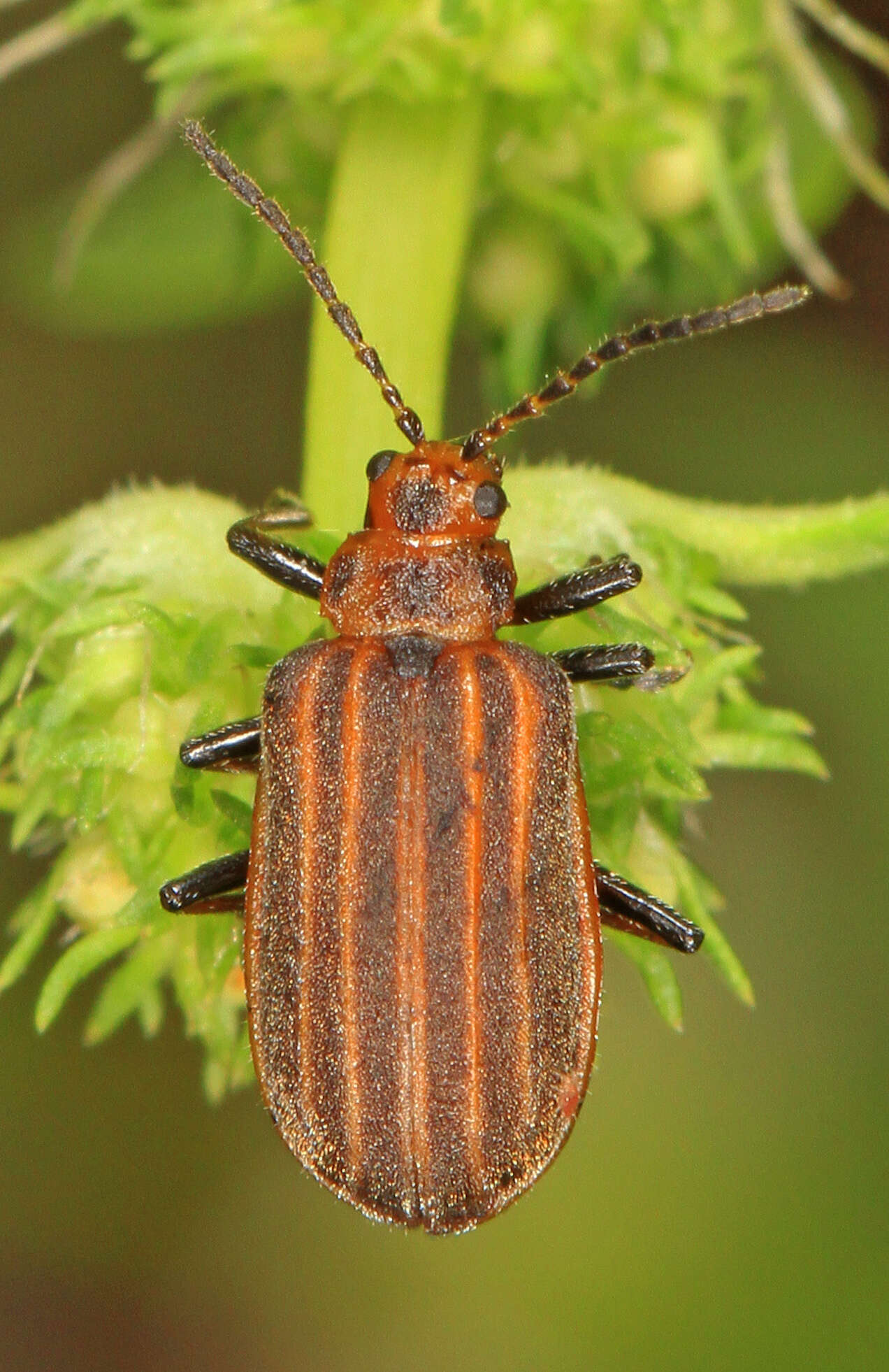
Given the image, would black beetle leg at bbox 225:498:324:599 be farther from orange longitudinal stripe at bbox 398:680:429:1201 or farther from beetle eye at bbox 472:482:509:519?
orange longitudinal stripe at bbox 398:680:429:1201

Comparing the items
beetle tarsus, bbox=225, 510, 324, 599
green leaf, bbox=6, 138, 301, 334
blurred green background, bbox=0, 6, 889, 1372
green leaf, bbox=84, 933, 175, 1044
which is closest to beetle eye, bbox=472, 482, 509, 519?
beetle tarsus, bbox=225, 510, 324, 599

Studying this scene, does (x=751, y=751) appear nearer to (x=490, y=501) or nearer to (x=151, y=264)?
(x=490, y=501)

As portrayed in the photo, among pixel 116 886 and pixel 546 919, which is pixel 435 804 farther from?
pixel 116 886

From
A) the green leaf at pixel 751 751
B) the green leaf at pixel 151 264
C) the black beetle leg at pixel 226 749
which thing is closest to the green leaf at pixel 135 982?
the black beetle leg at pixel 226 749

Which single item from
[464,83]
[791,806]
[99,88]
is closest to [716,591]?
[464,83]

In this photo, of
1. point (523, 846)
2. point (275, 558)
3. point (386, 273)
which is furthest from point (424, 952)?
point (386, 273)

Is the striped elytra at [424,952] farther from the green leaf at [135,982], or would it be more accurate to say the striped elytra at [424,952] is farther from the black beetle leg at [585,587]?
the green leaf at [135,982]

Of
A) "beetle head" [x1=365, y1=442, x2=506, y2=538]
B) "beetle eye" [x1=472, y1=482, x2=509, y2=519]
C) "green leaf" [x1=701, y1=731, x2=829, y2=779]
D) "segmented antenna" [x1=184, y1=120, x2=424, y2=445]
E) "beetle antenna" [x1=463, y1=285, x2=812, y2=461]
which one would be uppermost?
"segmented antenna" [x1=184, y1=120, x2=424, y2=445]
